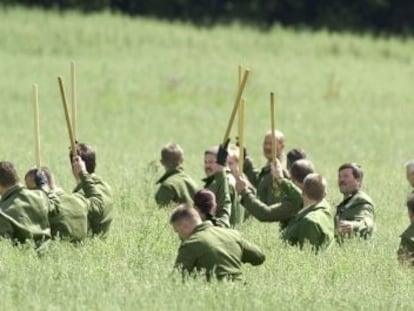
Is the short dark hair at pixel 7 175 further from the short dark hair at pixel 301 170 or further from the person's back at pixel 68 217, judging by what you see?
the short dark hair at pixel 301 170

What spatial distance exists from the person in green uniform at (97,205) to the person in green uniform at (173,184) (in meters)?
1.79

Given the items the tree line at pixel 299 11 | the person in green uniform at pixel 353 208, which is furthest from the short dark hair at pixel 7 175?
the tree line at pixel 299 11

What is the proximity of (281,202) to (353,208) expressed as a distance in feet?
2.39

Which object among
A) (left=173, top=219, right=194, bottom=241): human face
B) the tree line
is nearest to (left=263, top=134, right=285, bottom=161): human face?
(left=173, top=219, right=194, bottom=241): human face

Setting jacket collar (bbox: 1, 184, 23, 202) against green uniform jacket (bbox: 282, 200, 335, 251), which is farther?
green uniform jacket (bbox: 282, 200, 335, 251)

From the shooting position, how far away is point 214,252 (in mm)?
12203

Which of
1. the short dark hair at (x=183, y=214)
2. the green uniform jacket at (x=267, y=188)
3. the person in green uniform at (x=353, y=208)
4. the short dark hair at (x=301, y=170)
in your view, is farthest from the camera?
the green uniform jacket at (x=267, y=188)

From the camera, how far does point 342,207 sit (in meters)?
15.8

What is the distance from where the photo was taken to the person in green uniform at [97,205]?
1511cm

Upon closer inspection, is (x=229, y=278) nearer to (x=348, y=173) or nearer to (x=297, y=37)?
(x=348, y=173)

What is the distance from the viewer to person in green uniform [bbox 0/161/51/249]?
45.1 feet

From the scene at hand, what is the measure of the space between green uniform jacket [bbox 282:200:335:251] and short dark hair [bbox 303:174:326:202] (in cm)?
10

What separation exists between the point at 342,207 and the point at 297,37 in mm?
44231

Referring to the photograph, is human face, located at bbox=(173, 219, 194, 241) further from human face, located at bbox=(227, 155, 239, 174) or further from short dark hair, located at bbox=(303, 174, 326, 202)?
human face, located at bbox=(227, 155, 239, 174)
